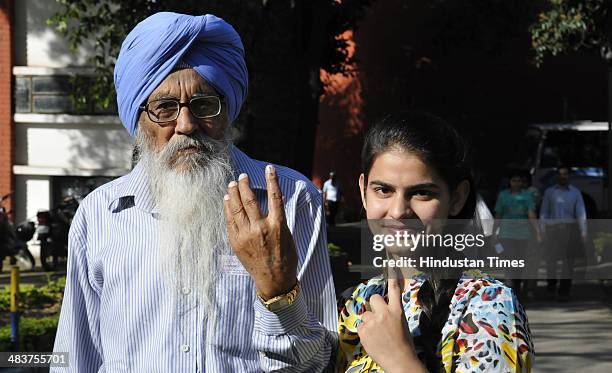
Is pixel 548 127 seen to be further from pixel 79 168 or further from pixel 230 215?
pixel 230 215

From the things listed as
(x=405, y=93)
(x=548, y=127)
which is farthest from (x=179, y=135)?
(x=405, y=93)

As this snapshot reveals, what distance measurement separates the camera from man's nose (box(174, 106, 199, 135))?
3.03 meters

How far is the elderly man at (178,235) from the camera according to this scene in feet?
9.43

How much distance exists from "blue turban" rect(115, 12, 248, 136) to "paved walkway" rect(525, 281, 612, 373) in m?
6.85

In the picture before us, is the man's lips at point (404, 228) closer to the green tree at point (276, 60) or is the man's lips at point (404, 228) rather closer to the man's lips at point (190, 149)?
the man's lips at point (190, 149)

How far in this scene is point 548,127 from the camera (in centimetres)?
2277

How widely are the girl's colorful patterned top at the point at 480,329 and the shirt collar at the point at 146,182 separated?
0.75 meters

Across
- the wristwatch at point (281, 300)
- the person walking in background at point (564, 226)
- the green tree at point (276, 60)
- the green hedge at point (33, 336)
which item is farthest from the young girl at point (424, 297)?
the person walking in background at point (564, 226)

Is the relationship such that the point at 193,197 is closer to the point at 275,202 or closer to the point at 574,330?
the point at 275,202

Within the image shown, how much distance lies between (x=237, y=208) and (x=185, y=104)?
1.99 feet

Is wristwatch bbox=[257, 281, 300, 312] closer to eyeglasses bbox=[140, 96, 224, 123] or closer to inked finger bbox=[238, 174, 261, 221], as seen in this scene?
inked finger bbox=[238, 174, 261, 221]

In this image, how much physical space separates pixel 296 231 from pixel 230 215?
423 millimetres

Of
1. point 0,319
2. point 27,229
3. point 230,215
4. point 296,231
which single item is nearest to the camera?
point 230,215

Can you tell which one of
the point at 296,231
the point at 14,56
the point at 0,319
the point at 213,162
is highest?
the point at 14,56
